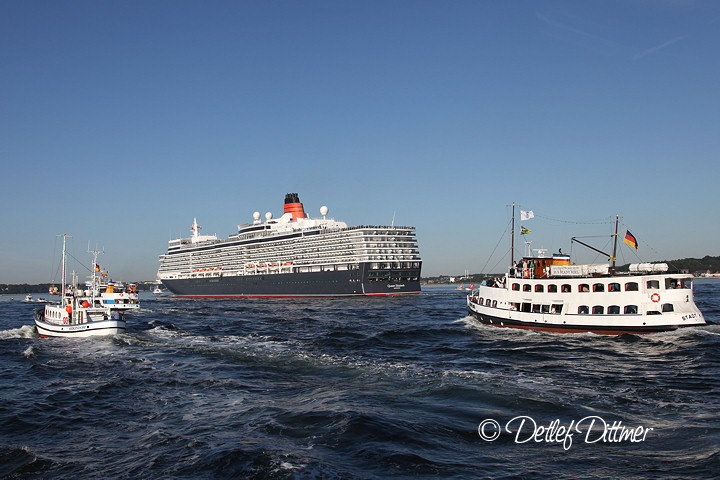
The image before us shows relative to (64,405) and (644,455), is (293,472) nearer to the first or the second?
(644,455)

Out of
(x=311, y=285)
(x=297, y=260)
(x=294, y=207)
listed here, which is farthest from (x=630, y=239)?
(x=294, y=207)

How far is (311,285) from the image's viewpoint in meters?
100

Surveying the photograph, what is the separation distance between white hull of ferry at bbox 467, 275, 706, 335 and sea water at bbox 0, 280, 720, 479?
1.22 meters

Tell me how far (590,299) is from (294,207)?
3886 inches

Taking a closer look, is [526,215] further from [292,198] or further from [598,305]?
[292,198]

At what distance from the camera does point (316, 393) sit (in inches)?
806

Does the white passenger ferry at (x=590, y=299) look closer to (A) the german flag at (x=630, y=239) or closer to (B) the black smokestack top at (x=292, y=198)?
(A) the german flag at (x=630, y=239)

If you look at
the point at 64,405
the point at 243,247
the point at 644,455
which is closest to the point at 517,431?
the point at 644,455

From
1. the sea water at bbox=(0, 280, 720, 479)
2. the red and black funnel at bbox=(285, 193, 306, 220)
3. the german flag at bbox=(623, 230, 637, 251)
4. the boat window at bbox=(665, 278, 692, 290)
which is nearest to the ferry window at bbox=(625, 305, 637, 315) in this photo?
the sea water at bbox=(0, 280, 720, 479)

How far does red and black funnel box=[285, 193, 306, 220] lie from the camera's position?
127438 millimetres

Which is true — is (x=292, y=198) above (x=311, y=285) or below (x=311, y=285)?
above

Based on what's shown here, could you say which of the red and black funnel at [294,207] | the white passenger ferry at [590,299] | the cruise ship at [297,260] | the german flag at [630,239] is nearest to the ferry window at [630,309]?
the white passenger ferry at [590,299]

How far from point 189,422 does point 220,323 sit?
37.6 m

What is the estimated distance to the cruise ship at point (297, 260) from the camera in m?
97.0
